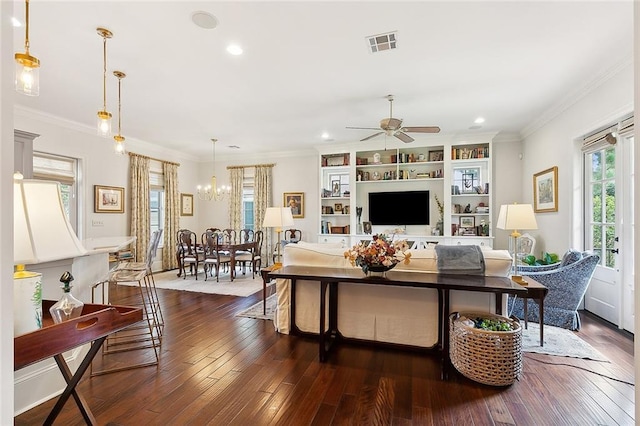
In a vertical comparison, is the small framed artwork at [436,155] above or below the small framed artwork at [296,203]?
above

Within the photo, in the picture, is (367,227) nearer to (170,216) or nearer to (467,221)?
(467,221)

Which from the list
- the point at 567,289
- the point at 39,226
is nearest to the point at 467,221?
the point at 567,289

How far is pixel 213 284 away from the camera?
565cm

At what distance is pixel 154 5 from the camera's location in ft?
7.67

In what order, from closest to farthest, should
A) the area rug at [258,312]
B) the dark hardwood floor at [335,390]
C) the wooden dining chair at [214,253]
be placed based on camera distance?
the dark hardwood floor at [335,390], the area rug at [258,312], the wooden dining chair at [214,253]

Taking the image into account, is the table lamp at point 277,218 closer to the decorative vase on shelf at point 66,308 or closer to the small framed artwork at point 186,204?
the decorative vase on shelf at point 66,308

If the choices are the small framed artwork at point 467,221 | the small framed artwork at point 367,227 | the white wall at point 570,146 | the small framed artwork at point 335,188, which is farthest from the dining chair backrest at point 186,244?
the white wall at point 570,146

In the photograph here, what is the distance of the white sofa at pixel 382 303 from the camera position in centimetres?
275

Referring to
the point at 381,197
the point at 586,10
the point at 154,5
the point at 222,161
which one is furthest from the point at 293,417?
Result: the point at 222,161

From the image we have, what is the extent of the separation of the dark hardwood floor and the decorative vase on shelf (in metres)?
0.91

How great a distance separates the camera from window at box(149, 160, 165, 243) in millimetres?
6965

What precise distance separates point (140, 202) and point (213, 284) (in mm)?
2528

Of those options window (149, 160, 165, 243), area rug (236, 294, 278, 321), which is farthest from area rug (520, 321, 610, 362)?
window (149, 160, 165, 243)

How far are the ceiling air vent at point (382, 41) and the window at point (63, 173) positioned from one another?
5199mm
